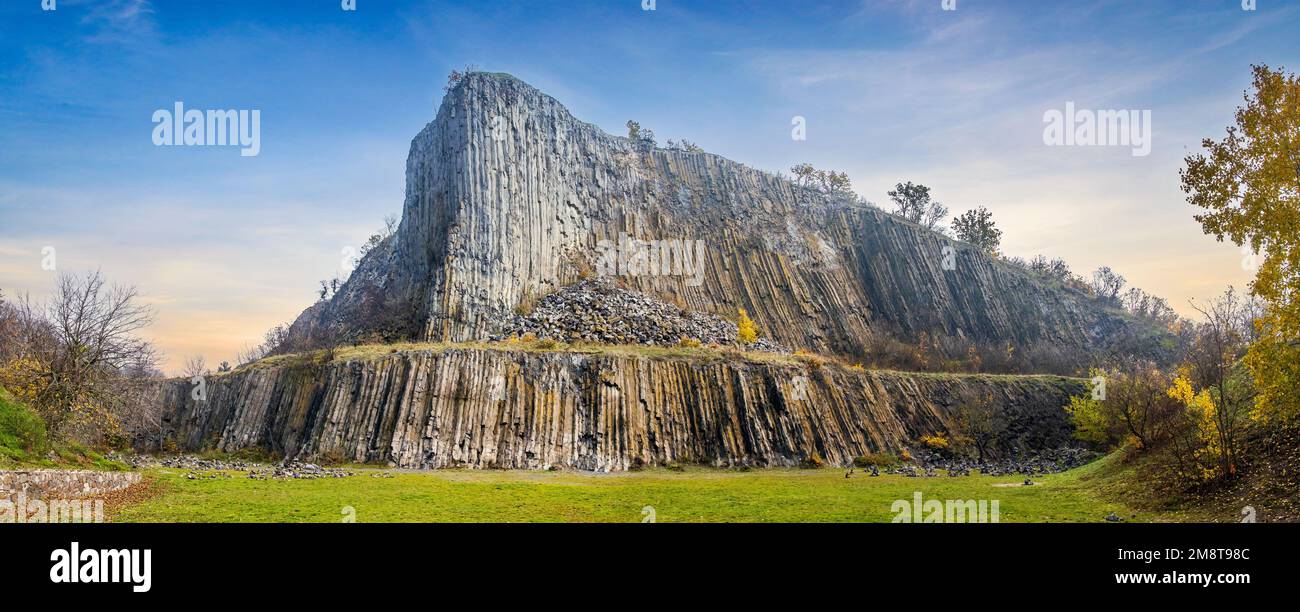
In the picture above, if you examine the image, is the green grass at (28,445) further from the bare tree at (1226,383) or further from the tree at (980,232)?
the tree at (980,232)

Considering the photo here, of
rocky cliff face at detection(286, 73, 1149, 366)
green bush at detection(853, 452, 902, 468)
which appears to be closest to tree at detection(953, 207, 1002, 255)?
rocky cliff face at detection(286, 73, 1149, 366)

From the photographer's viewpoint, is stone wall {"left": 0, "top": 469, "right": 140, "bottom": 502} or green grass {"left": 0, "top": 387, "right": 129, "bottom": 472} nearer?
stone wall {"left": 0, "top": 469, "right": 140, "bottom": 502}

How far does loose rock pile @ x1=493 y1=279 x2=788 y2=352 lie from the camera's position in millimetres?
50688

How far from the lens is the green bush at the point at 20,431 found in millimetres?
18677

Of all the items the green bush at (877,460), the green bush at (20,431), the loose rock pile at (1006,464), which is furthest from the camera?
the green bush at (877,460)

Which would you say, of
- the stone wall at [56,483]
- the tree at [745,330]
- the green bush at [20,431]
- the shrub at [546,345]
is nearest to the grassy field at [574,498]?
the stone wall at [56,483]

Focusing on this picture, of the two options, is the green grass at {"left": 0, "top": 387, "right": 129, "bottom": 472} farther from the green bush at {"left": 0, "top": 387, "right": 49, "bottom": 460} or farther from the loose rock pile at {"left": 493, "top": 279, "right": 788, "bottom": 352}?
the loose rock pile at {"left": 493, "top": 279, "right": 788, "bottom": 352}

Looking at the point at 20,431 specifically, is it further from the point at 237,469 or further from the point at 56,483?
the point at 237,469

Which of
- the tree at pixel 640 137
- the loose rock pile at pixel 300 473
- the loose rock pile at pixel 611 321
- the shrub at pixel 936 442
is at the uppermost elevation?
the tree at pixel 640 137

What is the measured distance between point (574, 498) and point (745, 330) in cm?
3798

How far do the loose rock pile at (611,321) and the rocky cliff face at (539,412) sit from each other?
26.9ft

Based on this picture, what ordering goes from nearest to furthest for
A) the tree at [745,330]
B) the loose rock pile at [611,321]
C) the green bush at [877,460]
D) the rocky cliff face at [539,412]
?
the rocky cliff face at [539,412] < the green bush at [877,460] < the loose rock pile at [611,321] < the tree at [745,330]

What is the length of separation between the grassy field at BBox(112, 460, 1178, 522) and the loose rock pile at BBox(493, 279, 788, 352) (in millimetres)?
18430

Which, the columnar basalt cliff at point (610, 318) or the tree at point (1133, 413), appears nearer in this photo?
the tree at point (1133, 413)
